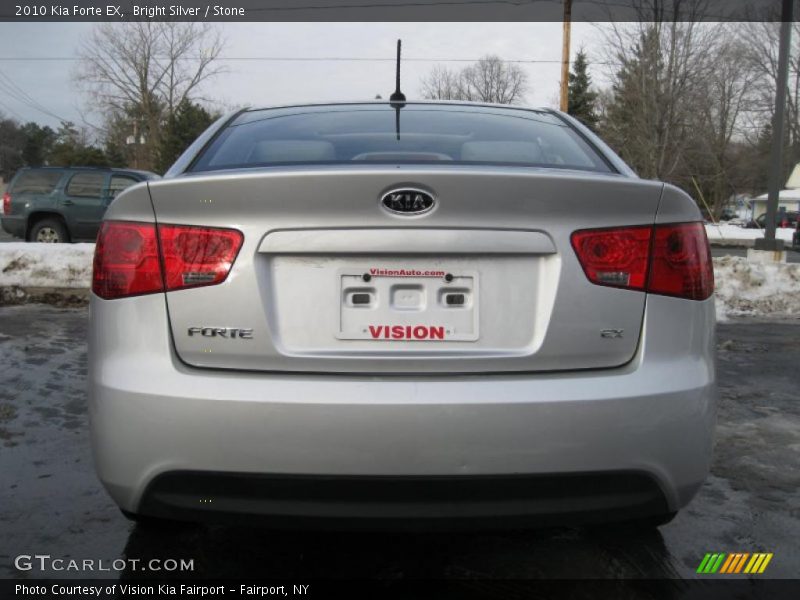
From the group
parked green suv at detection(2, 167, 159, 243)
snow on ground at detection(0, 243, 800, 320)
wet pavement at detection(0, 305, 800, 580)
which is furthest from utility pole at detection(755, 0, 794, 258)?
parked green suv at detection(2, 167, 159, 243)

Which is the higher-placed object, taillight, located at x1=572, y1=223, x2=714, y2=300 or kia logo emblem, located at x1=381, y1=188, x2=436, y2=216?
kia logo emblem, located at x1=381, y1=188, x2=436, y2=216

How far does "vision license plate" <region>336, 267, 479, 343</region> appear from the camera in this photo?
2.03m

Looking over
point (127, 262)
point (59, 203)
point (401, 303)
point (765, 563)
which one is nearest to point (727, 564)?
point (765, 563)

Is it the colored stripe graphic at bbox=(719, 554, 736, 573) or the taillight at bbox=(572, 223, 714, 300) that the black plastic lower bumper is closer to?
the taillight at bbox=(572, 223, 714, 300)

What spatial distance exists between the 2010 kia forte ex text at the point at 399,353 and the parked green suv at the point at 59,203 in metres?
13.9

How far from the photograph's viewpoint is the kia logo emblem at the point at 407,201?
2.03 meters

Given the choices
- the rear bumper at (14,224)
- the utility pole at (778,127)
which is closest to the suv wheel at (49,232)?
the rear bumper at (14,224)

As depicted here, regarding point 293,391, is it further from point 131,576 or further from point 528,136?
point 528,136

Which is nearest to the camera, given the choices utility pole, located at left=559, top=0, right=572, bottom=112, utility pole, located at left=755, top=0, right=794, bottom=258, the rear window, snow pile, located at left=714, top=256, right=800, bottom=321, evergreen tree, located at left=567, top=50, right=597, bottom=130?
the rear window

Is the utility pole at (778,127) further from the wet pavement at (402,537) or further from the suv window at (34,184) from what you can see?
the suv window at (34,184)

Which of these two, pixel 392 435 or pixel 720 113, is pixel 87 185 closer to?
pixel 392 435

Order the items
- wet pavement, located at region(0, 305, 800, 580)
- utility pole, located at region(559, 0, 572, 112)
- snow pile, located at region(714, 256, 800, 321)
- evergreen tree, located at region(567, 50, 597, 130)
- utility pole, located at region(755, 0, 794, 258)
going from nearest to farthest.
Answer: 1. wet pavement, located at region(0, 305, 800, 580)
2. snow pile, located at region(714, 256, 800, 321)
3. utility pole, located at region(755, 0, 794, 258)
4. utility pole, located at region(559, 0, 572, 112)
5. evergreen tree, located at region(567, 50, 597, 130)

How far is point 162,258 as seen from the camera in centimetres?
207

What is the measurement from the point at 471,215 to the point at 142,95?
4844cm
